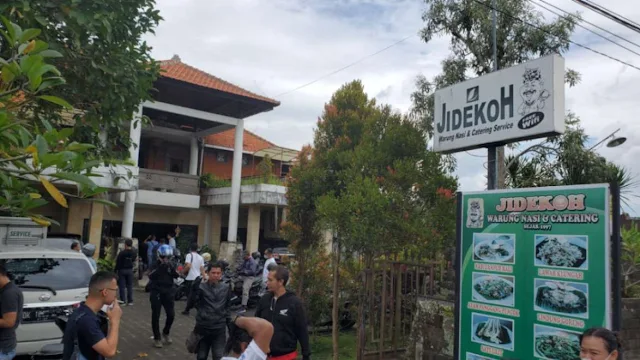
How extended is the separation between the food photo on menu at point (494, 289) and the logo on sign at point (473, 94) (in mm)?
2241

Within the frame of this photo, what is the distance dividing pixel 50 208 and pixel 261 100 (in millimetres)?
9205

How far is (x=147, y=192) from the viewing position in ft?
65.3

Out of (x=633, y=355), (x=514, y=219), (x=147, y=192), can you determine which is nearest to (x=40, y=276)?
(x=514, y=219)

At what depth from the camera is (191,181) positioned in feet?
70.9

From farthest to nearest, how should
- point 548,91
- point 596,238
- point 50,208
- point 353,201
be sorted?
point 50,208
point 353,201
point 548,91
point 596,238

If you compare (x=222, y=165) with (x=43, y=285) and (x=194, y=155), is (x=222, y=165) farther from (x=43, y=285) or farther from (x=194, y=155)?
(x=43, y=285)

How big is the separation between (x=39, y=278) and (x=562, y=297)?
6.84 meters

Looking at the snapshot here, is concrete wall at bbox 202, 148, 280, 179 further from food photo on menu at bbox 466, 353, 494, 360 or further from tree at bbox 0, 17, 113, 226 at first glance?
tree at bbox 0, 17, 113, 226

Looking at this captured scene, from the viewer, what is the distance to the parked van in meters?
6.62

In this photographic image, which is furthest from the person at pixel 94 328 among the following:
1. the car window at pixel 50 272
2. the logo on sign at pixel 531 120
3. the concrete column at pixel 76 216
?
the concrete column at pixel 76 216

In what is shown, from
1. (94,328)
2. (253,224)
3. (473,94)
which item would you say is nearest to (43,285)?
(94,328)

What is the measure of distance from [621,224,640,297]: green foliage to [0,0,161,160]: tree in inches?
302

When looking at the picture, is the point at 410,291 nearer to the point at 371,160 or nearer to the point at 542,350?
the point at 371,160

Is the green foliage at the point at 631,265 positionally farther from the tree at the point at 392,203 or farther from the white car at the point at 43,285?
the white car at the point at 43,285
